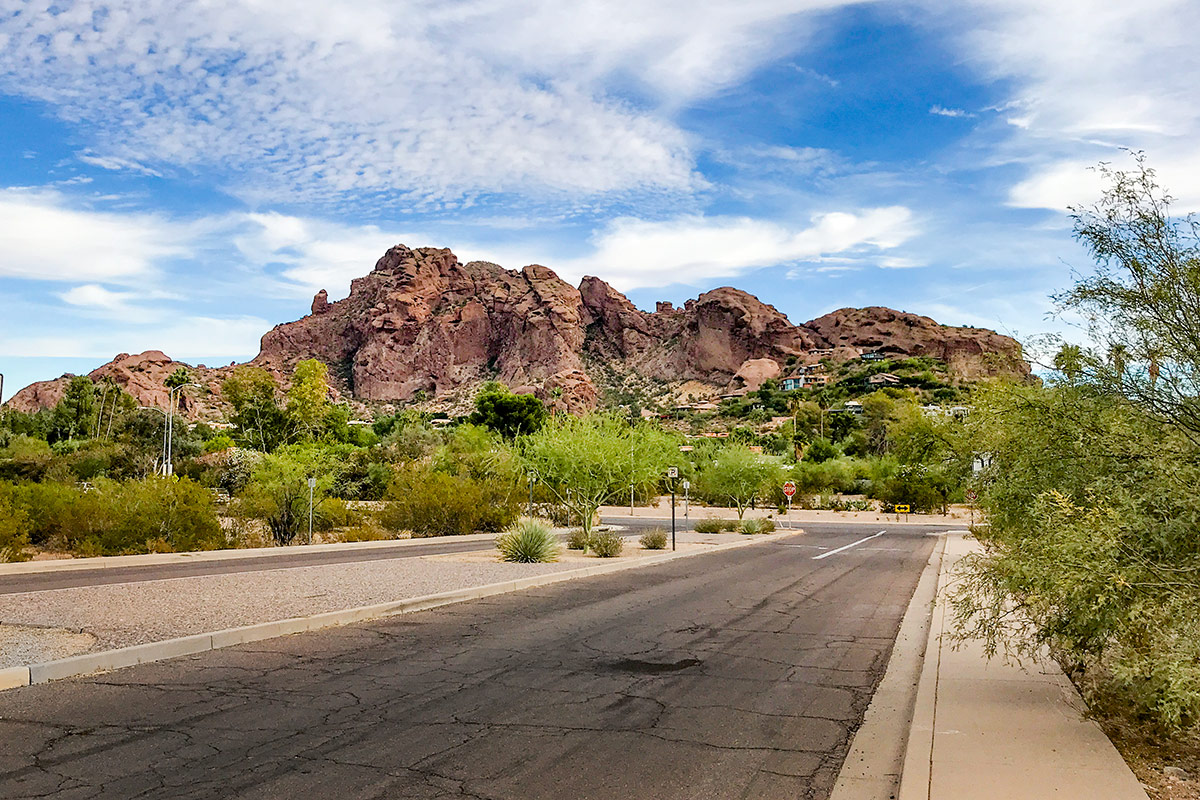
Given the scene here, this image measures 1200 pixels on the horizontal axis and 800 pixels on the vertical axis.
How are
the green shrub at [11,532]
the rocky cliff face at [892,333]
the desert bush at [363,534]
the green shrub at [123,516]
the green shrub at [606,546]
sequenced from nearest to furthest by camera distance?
the green shrub at [11,532], the green shrub at [123,516], the green shrub at [606,546], the desert bush at [363,534], the rocky cliff face at [892,333]

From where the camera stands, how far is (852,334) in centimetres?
17600

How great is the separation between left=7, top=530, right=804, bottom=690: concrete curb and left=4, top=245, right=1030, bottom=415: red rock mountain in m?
137

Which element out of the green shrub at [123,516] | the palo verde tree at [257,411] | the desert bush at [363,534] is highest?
the palo verde tree at [257,411]

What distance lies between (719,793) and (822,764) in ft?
3.90

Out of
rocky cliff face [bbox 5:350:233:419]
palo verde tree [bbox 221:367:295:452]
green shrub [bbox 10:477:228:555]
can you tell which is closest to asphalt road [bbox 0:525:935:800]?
green shrub [bbox 10:477:228:555]

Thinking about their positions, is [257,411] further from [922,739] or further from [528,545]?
[922,739]

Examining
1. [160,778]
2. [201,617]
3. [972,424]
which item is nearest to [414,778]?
[160,778]

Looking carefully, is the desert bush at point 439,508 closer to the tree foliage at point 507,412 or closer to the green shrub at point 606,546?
the green shrub at point 606,546

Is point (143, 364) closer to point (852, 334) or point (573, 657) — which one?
point (852, 334)

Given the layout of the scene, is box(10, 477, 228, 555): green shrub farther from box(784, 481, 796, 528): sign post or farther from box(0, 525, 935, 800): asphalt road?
box(784, 481, 796, 528): sign post

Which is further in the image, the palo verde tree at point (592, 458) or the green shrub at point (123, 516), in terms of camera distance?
the palo verde tree at point (592, 458)

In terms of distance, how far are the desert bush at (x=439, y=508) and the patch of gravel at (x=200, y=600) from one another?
13954 millimetres

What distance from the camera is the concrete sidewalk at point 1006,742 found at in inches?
232

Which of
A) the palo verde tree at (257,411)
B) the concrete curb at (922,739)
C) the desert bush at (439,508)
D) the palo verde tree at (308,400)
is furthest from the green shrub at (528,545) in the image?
the palo verde tree at (257,411)
